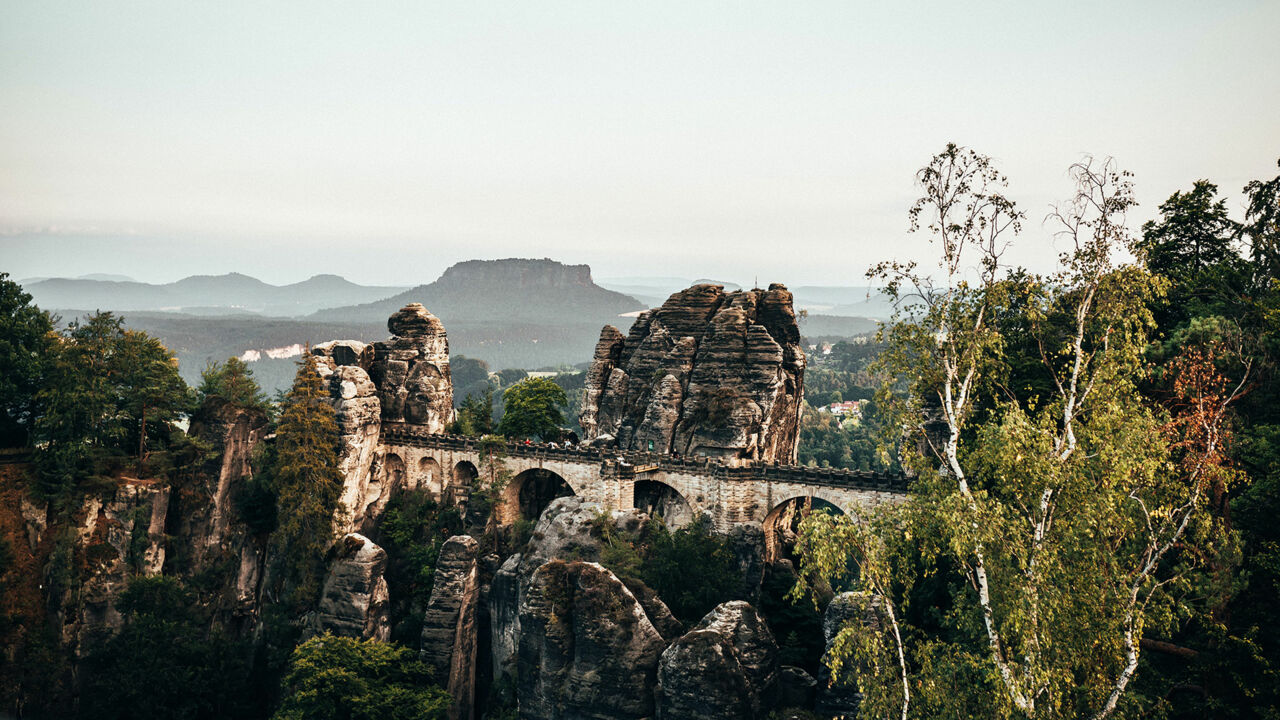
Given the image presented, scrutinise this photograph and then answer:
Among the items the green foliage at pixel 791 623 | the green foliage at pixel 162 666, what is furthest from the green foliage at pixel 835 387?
the green foliage at pixel 162 666

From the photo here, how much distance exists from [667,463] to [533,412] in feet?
47.3

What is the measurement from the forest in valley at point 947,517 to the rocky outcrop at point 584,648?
4827 mm

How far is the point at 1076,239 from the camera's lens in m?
18.5

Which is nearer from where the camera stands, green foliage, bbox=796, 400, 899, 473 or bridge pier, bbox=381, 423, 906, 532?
bridge pier, bbox=381, 423, 906, 532

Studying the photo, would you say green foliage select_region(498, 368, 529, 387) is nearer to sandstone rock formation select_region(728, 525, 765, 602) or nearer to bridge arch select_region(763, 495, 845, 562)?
bridge arch select_region(763, 495, 845, 562)

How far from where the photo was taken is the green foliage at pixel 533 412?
52.4 meters

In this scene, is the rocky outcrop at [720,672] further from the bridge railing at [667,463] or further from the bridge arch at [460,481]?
the bridge arch at [460,481]

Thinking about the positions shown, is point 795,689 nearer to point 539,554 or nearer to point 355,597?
point 539,554

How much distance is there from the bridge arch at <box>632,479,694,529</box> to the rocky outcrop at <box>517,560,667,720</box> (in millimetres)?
13336

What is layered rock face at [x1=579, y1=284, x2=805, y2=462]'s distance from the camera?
41.8 meters

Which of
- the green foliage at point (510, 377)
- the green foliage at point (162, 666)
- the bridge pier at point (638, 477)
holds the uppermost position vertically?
the bridge pier at point (638, 477)

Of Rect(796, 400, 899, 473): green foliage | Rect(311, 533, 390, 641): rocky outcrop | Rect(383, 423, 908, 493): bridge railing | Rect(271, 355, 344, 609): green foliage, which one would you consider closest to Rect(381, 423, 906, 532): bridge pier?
Rect(383, 423, 908, 493): bridge railing

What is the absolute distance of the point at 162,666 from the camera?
113ft

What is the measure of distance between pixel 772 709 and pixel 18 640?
112ft
